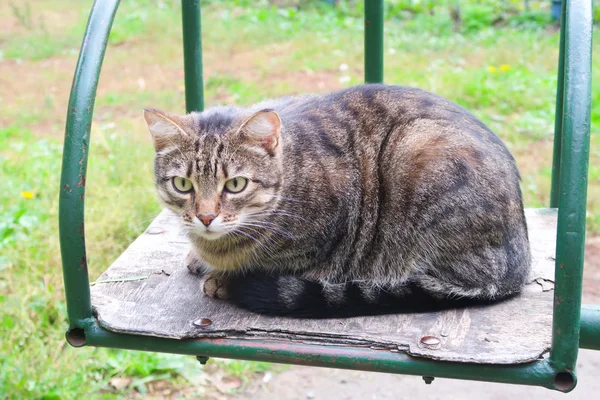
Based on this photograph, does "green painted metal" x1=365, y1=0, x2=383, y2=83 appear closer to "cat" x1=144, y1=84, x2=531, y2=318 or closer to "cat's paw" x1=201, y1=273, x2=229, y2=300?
"cat" x1=144, y1=84, x2=531, y2=318

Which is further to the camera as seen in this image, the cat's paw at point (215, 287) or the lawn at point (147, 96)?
the lawn at point (147, 96)

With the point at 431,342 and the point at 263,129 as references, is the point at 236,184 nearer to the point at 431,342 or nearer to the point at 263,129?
the point at 263,129

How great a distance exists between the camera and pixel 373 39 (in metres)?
2.58

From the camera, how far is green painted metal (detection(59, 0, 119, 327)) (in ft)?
4.93

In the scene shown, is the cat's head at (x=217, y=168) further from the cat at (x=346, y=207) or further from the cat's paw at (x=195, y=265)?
the cat's paw at (x=195, y=265)

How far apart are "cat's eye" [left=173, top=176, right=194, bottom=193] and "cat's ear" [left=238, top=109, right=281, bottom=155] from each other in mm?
196

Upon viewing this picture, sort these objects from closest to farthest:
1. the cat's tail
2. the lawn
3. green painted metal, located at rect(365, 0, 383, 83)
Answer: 1. the cat's tail
2. green painted metal, located at rect(365, 0, 383, 83)
3. the lawn

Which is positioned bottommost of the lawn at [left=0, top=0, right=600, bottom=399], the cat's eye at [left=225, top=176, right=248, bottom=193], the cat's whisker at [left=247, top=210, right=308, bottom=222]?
the lawn at [left=0, top=0, right=600, bottom=399]

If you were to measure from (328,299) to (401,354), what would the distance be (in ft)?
1.01

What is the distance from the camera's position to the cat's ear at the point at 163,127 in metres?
1.86

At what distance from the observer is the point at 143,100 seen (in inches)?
233

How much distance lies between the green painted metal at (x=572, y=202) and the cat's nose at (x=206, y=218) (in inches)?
33.6

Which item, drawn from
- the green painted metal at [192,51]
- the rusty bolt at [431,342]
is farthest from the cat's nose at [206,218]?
the green painted metal at [192,51]

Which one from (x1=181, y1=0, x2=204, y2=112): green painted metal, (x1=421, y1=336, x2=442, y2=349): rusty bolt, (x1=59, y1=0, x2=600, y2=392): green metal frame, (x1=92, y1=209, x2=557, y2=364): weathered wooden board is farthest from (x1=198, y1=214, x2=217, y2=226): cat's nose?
(x1=181, y1=0, x2=204, y2=112): green painted metal
